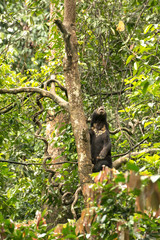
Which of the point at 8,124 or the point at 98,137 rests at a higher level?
the point at 8,124

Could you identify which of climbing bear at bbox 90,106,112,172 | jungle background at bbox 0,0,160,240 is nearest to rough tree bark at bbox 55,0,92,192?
jungle background at bbox 0,0,160,240

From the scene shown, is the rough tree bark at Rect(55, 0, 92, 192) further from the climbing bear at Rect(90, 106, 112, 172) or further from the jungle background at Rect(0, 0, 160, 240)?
the climbing bear at Rect(90, 106, 112, 172)

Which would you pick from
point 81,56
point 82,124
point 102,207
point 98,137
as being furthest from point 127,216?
point 81,56

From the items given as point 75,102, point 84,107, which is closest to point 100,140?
point 84,107

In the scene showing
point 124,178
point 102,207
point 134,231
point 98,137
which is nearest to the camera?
point 124,178

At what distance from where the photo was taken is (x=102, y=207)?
2549 mm

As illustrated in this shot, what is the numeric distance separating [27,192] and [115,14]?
3.75m

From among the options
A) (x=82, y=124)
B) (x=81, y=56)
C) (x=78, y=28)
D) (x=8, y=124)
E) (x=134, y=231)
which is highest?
(x=78, y=28)

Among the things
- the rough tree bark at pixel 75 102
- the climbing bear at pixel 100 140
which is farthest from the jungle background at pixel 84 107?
the rough tree bark at pixel 75 102

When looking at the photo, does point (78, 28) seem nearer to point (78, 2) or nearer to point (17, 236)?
point (78, 2)

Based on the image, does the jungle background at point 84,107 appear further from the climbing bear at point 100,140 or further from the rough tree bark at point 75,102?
the rough tree bark at point 75,102

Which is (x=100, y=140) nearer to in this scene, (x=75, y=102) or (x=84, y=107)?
(x=84, y=107)

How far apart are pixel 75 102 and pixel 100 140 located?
1.95 metres

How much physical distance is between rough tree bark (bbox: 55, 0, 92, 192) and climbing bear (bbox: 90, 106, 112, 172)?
168cm
